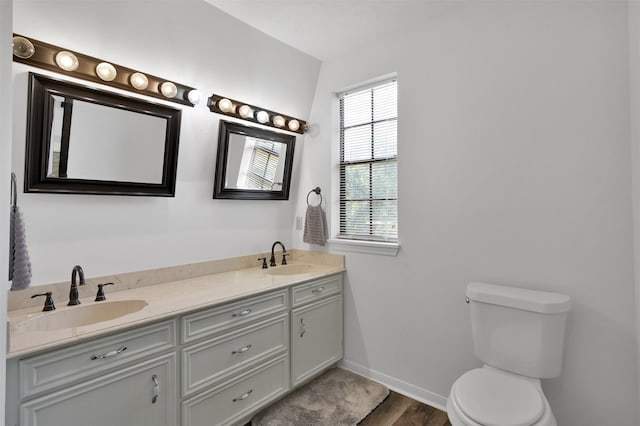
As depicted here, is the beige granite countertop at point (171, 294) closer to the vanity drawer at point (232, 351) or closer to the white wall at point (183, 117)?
the white wall at point (183, 117)

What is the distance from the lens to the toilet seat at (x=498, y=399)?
4.42 ft

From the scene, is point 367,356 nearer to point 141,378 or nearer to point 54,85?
point 141,378

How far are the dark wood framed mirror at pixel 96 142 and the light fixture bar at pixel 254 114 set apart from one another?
1.03 feet

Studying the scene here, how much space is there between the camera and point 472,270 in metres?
2.04

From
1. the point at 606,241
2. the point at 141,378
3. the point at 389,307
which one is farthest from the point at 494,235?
the point at 141,378

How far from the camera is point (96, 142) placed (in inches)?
71.2

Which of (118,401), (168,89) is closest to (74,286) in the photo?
(118,401)

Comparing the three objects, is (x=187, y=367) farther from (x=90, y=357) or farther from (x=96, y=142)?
(x=96, y=142)

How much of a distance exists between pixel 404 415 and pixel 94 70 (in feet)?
8.95

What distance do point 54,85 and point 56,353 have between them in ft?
4.11

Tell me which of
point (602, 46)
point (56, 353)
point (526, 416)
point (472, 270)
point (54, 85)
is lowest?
point (526, 416)

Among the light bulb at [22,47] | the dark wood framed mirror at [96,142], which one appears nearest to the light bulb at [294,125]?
the dark wood framed mirror at [96,142]

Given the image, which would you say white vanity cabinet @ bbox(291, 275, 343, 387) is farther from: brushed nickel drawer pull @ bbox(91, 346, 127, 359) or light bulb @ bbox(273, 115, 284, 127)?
light bulb @ bbox(273, 115, 284, 127)

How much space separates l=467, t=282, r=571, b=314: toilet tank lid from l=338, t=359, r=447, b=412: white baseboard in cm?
85
